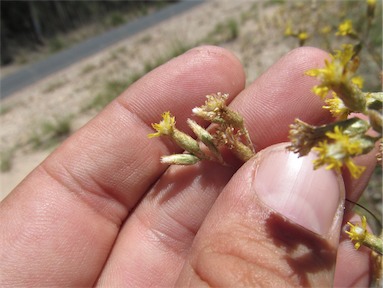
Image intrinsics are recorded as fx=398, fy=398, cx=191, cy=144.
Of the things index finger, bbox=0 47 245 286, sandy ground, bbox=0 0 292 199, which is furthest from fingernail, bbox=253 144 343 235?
sandy ground, bbox=0 0 292 199

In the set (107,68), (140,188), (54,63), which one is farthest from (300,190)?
(54,63)

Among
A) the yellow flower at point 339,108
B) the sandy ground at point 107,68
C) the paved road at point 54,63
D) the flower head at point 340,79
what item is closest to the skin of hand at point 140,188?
the yellow flower at point 339,108

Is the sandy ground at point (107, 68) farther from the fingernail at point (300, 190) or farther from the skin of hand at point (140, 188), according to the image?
the fingernail at point (300, 190)

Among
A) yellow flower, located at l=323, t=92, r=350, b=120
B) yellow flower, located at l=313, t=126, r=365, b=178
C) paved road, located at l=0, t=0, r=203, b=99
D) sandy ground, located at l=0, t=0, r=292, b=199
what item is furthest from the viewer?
paved road, located at l=0, t=0, r=203, b=99

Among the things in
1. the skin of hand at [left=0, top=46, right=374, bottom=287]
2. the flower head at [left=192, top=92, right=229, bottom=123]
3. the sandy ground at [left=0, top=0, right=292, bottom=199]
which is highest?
the flower head at [left=192, top=92, right=229, bottom=123]

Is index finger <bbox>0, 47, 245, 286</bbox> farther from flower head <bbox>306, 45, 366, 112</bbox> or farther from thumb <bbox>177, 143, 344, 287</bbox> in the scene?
flower head <bbox>306, 45, 366, 112</bbox>

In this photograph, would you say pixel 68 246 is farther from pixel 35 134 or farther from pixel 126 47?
pixel 126 47
